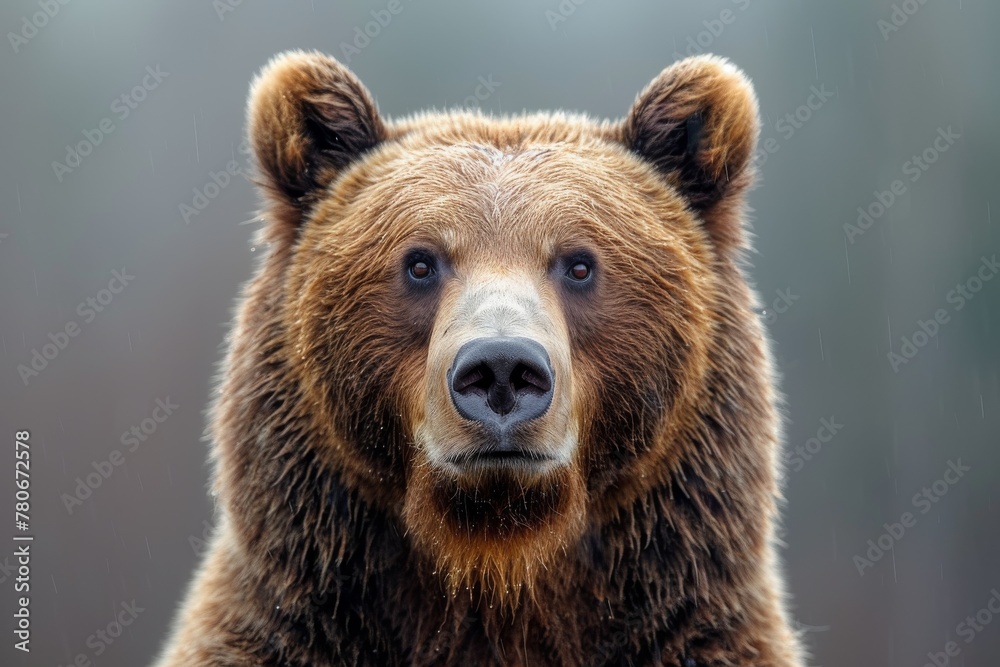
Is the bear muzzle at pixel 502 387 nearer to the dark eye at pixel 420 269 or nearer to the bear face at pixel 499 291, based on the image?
the bear face at pixel 499 291

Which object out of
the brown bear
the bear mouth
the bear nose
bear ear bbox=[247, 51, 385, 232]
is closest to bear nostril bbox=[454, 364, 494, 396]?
the bear nose

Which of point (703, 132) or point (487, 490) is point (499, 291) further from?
point (703, 132)

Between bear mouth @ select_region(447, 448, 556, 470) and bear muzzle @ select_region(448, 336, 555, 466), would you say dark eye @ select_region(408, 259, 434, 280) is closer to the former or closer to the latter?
bear muzzle @ select_region(448, 336, 555, 466)

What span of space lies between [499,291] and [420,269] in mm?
463

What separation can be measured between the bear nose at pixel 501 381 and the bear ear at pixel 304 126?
150 cm

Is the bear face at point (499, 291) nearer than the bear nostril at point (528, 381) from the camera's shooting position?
No

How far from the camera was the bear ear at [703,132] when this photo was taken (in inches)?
186

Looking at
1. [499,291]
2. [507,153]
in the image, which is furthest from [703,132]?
[499,291]

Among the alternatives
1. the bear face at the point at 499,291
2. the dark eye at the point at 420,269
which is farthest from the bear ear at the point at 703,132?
the dark eye at the point at 420,269

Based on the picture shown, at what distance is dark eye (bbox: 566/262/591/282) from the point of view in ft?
14.6

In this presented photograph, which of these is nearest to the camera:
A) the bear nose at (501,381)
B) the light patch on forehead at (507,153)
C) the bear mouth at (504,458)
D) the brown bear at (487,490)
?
the bear nose at (501,381)

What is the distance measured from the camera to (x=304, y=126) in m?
4.86

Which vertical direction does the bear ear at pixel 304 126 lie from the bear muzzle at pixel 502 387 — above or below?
above

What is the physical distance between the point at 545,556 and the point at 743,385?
1.06m
